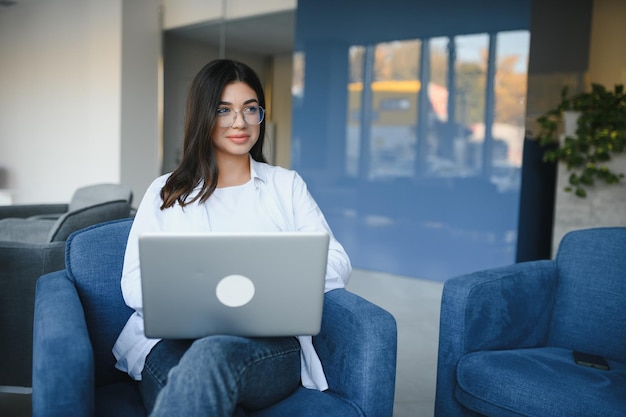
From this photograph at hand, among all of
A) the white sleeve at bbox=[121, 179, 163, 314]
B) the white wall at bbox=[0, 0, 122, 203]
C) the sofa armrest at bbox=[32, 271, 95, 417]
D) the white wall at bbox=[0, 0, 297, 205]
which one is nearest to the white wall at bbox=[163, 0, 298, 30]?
the white wall at bbox=[0, 0, 297, 205]

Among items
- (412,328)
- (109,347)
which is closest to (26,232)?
(109,347)

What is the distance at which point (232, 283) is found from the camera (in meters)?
1.15

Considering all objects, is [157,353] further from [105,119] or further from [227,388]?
[105,119]

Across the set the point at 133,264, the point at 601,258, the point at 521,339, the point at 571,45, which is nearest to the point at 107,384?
the point at 133,264

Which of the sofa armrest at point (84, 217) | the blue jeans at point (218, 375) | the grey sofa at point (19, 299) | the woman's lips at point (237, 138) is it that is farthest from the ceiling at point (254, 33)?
the blue jeans at point (218, 375)

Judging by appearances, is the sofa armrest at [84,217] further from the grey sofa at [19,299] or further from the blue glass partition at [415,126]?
the blue glass partition at [415,126]

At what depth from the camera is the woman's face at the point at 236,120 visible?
162cm

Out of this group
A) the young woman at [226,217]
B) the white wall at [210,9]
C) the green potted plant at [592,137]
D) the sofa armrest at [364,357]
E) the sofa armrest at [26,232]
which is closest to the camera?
the young woman at [226,217]

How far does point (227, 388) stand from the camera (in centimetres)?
113

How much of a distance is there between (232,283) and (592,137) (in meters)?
3.54

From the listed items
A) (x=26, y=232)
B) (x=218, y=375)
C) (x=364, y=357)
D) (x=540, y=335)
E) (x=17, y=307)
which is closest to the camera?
(x=218, y=375)

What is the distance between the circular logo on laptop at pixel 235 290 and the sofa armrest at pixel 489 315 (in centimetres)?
79

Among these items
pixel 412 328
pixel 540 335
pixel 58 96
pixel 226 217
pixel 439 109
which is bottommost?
pixel 412 328

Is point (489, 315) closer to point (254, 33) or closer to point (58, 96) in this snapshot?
point (254, 33)
